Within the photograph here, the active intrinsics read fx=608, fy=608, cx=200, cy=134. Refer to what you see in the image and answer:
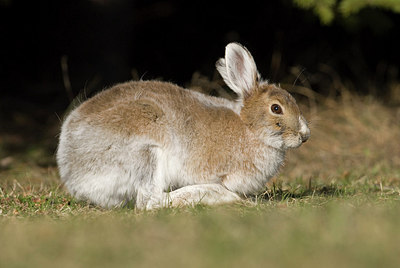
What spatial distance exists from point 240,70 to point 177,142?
1068 mm

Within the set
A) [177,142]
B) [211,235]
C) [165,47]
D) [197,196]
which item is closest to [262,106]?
[177,142]

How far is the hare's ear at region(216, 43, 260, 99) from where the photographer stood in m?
6.21

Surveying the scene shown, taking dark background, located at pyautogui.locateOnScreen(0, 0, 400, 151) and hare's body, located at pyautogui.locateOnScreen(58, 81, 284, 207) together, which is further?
dark background, located at pyautogui.locateOnScreen(0, 0, 400, 151)

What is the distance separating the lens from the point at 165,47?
1321cm

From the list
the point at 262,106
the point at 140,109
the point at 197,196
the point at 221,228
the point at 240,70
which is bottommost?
the point at 197,196

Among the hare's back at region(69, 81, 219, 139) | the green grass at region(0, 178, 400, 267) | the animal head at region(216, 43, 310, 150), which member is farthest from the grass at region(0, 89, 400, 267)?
the hare's back at region(69, 81, 219, 139)

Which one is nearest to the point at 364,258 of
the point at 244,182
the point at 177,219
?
the point at 177,219

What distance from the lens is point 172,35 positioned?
1328 cm

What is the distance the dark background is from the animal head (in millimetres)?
5263

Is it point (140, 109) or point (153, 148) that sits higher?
point (140, 109)

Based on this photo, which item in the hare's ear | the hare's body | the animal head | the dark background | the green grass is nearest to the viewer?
the green grass

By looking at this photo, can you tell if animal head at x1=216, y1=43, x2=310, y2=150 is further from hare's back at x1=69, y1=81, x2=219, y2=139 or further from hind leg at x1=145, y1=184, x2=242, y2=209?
hind leg at x1=145, y1=184, x2=242, y2=209

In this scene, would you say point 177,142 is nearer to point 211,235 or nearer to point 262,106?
point 262,106

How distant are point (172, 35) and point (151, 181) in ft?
26.2
